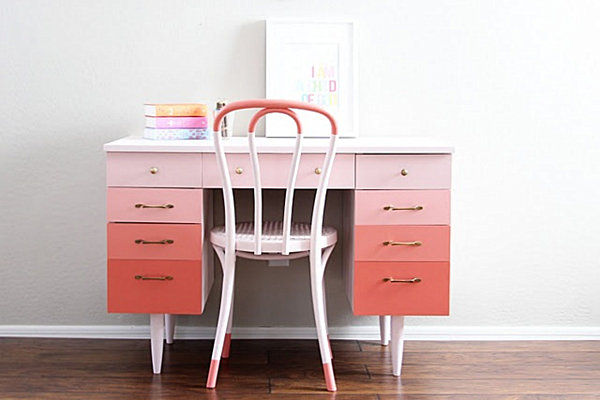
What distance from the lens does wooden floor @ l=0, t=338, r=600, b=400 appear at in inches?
100

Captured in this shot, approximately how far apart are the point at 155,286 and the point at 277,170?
0.55 m

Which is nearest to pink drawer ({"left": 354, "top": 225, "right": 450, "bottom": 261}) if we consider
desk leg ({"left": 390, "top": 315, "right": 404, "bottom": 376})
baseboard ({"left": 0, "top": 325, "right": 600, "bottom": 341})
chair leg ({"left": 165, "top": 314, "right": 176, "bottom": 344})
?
desk leg ({"left": 390, "top": 315, "right": 404, "bottom": 376})

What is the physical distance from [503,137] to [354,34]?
0.69 m

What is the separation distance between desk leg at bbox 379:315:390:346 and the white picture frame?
70 centimetres

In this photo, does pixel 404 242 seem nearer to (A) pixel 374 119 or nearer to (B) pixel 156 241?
(A) pixel 374 119

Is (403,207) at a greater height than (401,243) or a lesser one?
greater

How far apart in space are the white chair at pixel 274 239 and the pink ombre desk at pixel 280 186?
0.34 feet

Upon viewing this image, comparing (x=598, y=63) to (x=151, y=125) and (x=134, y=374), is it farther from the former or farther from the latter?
(x=134, y=374)

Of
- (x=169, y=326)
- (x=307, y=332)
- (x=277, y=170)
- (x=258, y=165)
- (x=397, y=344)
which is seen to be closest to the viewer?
(x=258, y=165)

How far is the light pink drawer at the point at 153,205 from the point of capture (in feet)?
8.52

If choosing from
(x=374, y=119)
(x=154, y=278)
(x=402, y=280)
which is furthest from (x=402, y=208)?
(x=154, y=278)

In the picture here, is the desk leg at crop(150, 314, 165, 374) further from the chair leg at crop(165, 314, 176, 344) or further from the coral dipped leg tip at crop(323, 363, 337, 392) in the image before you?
the coral dipped leg tip at crop(323, 363, 337, 392)

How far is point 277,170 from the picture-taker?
2.59 m

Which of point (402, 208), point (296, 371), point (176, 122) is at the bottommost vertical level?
point (296, 371)
